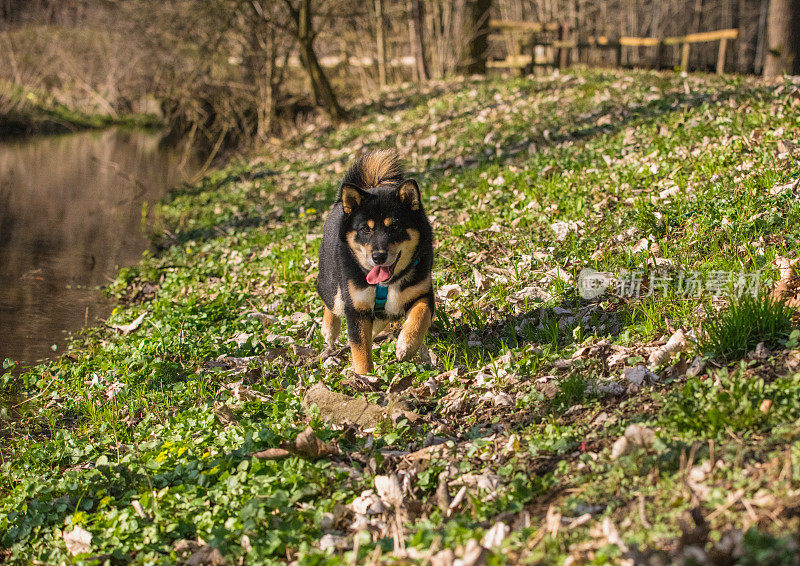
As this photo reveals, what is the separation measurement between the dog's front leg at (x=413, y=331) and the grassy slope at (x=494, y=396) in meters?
0.16

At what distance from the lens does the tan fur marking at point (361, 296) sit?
502 centimetres

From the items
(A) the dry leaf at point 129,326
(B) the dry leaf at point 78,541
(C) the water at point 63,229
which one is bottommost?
(C) the water at point 63,229

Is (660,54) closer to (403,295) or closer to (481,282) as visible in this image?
(481,282)

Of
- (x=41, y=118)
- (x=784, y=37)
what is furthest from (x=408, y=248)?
(x=41, y=118)

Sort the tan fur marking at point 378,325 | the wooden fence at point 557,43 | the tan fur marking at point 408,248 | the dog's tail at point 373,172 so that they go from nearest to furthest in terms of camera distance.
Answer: the tan fur marking at point 408,248, the tan fur marking at point 378,325, the dog's tail at point 373,172, the wooden fence at point 557,43

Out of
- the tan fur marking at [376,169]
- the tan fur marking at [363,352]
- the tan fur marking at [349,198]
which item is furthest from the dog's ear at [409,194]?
the tan fur marking at [363,352]

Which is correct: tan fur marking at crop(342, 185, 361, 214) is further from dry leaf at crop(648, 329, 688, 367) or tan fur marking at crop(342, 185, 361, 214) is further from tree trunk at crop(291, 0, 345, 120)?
tree trunk at crop(291, 0, 345, 120)

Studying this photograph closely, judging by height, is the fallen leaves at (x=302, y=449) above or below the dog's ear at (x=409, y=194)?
below

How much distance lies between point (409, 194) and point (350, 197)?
415 mm

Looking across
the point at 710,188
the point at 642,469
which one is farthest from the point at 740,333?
the point at 710,188

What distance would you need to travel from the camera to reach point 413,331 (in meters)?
4.87

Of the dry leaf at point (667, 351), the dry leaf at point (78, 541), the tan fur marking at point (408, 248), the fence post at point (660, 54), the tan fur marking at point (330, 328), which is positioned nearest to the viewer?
the dry leaf at point (78, 541)

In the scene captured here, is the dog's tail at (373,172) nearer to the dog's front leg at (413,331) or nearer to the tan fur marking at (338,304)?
the tan fur marking at (338,304)

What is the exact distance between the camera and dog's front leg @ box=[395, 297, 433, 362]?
485cm
